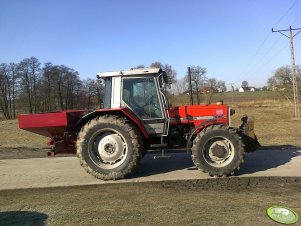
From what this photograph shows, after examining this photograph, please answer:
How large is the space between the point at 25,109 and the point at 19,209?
184 ft

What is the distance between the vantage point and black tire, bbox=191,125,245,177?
345 inches

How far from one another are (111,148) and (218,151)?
234 cm

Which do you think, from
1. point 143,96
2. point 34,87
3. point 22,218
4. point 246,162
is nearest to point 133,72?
A: point 143,96

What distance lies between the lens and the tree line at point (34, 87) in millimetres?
57875

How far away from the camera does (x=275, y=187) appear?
7.52 meters

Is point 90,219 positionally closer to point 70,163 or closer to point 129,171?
point 129,171

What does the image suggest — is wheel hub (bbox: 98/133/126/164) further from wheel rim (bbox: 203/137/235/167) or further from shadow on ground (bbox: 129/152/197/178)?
wheel rim (bbox: 203/137/235/167)

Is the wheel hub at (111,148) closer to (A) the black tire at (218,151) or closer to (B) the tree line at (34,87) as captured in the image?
(A) the black tire at (218,151)

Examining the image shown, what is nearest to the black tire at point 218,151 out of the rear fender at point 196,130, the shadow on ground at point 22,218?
the rear fender at point 196,130

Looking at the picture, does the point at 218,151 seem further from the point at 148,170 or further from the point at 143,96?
the point at 143,96

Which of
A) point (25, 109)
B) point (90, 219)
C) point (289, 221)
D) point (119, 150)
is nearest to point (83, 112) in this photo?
point (119, 150)

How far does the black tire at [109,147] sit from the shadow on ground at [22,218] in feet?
8.76

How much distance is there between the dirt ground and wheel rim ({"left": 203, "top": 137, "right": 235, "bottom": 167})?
0.68 meters

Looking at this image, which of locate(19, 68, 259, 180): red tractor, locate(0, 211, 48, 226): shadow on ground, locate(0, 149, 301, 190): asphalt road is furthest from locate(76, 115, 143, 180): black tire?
locate(0, 211, 48, 226): shadow on ground
